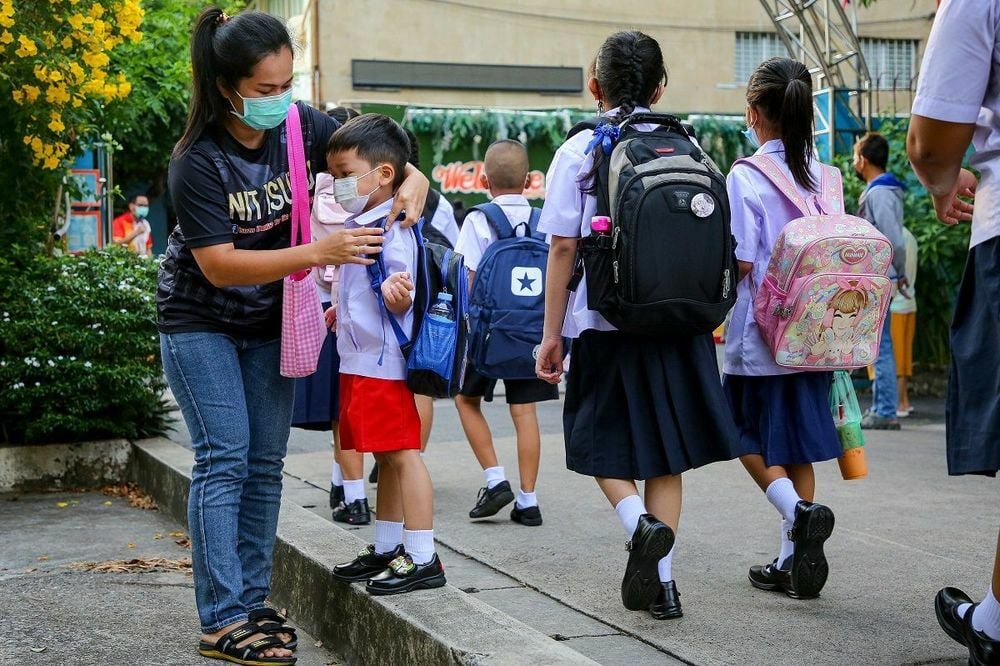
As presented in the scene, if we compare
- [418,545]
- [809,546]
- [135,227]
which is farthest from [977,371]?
[135,227]

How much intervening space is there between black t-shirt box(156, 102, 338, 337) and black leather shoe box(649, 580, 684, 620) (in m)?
1.49

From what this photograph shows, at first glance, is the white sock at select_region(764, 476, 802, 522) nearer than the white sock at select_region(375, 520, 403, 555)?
No

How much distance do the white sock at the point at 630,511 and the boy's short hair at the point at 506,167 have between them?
2415 mm

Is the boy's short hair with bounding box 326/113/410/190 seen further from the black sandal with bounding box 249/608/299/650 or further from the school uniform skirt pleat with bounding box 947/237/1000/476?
the school uniform skirt pleat with bounding box 947/237/1000/476

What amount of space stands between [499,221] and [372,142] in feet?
7.12

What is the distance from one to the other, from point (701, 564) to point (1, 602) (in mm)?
2574

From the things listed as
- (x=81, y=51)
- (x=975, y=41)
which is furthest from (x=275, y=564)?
(x=81, y=51)

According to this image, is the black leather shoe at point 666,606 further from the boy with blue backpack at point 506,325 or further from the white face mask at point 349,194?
the boy with blue backpack at point 506,325

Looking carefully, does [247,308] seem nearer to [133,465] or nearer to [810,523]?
[810,523]

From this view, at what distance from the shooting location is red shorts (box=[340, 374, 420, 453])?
12.7 ft

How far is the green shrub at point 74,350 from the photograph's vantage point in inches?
260

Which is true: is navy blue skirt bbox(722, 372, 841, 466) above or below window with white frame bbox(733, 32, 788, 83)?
below

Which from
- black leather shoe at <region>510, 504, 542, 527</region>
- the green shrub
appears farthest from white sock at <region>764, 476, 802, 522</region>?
the green shrub

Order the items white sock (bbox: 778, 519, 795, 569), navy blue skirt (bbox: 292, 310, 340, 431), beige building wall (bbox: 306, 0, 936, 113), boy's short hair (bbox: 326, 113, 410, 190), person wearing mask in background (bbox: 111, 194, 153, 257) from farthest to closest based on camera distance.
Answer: beige building wall (bbox: 306, 0, 936, 113) < person wearing mask in background (bbox: 111, 194, 153, 257) < navy blue skirt (bbox: 292, 310, 340, 431) < white sock (bbox: 778, 519, 795, 569) < boy's short hair (bbox: 326, 113, 410, 190)
